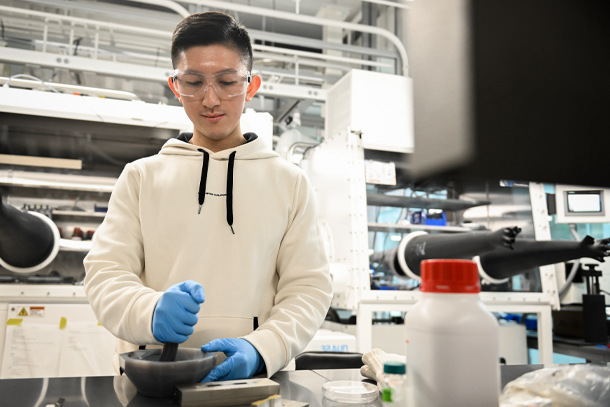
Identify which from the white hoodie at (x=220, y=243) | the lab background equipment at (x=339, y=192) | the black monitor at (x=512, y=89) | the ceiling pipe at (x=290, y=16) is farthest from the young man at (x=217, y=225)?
the ceiling pipe at (x=290, y=16)

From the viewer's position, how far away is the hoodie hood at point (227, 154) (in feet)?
3.80

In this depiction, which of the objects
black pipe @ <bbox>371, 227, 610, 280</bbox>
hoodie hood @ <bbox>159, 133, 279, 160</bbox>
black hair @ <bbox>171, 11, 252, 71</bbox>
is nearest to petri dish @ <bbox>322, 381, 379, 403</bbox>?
hoodie hood @ <bbox>159, 133, 279, 160</bbox>

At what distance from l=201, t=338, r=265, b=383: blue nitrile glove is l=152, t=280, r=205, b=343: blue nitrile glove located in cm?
8

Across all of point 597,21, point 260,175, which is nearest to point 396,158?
point 260,175

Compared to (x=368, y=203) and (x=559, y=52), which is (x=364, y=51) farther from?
(x=559, y=52)

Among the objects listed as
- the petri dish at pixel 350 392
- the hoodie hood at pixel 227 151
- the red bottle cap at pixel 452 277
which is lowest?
the petri dish at pixel 350 392

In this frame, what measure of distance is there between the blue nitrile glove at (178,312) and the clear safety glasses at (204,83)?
1.76 feet

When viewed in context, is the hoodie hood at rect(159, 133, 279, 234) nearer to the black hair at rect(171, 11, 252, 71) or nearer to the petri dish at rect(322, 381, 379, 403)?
the black hair at rect(171, 11, 252, 71)

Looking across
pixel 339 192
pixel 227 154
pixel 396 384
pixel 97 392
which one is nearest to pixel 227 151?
pixel 227 154

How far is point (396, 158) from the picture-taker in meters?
3.24

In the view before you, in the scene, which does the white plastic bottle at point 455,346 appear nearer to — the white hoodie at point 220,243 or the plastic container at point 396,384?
the plastic container at point 396,384

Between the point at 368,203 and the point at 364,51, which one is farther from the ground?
the point at 364,51

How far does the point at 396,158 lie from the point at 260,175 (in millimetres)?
2152

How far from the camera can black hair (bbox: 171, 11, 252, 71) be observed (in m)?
1.14
